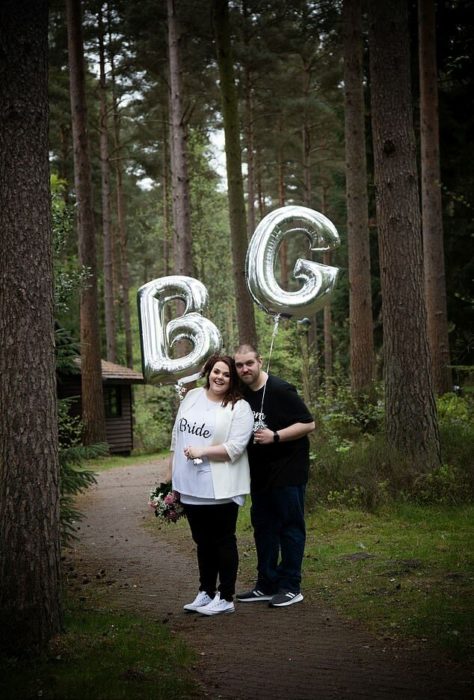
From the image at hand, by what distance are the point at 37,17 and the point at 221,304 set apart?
26.5 metres

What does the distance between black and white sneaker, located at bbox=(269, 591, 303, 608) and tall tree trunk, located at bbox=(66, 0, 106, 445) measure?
12649 mm

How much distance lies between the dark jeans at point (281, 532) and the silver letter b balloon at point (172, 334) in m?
1.29

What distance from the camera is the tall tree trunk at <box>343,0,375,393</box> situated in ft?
45.0

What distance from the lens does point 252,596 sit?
20.1 feet

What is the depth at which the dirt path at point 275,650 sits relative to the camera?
4160 mm

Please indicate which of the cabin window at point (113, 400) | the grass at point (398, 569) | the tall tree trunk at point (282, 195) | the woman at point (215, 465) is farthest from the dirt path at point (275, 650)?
the tall tree trunk at point (282, 195)

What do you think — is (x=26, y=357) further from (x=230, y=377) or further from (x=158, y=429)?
(x=158, y=429)

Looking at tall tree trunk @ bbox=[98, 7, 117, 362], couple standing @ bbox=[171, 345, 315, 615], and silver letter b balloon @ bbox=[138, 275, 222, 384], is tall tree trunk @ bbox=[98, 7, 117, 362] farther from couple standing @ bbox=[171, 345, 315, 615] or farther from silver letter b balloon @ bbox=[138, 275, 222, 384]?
couple standing @ bbox=[171, 345, 315, 615]

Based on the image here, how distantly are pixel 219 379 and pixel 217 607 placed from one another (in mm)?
1902

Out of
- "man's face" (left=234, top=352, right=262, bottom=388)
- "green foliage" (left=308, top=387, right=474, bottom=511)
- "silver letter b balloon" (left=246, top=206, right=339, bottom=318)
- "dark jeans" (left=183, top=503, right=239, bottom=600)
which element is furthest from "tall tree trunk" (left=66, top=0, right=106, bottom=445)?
"dark jeans" (left=183, top=503, right=239, bottom=600)

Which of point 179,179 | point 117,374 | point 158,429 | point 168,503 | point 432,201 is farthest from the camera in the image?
point 158,429

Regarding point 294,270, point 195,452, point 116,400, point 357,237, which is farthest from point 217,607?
point 116,400

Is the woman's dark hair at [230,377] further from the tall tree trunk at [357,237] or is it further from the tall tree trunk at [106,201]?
the tall tree trunk at [106,201]

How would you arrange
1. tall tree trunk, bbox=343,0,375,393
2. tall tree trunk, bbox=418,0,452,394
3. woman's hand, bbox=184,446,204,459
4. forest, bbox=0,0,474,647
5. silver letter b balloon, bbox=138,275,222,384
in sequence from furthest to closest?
tall tree trunk, bbox=418,0,452,394 < tall tree trunk, bbox=343,0,375,393 < silver letter b balloon, bbox=138,275,222,384 < woman's hand, bbox=184,446,204,459 < forest, bbox=0,0,474,647
